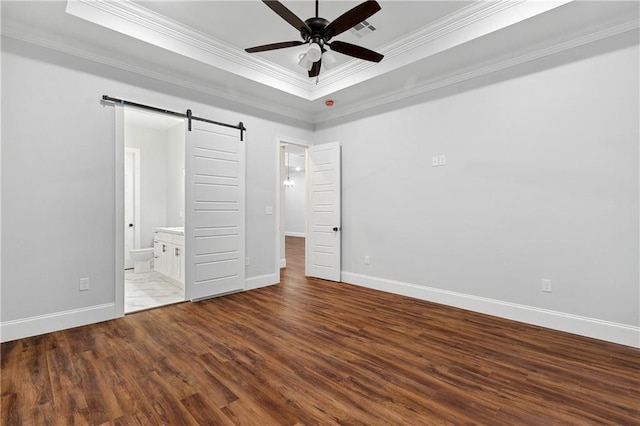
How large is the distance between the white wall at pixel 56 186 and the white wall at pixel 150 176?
3.08 metres

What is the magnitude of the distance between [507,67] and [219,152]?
379 cm

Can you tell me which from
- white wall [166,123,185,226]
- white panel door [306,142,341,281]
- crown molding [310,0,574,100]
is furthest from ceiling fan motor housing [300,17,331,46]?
white wall [166,123,185,226]

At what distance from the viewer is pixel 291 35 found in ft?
11.8

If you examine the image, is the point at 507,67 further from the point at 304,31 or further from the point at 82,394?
the point at 82,394

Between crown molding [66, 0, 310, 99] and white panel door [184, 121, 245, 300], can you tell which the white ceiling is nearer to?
crown molding [66, 0, 310, 99]

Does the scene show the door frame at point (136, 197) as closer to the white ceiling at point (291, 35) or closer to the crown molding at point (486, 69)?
the white ceiling at point (291, 35)

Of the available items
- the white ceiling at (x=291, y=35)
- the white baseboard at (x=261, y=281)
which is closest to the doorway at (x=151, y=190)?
the white baseboard at (x=261, y=281)

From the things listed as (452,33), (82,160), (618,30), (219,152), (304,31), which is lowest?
(82,160)

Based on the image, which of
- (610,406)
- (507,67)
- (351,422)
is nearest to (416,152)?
(507,67)

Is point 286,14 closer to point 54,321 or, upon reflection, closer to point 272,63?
point 272,63

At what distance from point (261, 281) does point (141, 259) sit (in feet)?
8.74

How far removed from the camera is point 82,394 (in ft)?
A: 6.73

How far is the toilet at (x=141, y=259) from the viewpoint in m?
5.79

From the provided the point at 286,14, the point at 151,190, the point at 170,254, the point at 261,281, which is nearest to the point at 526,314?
the point at 261,281
